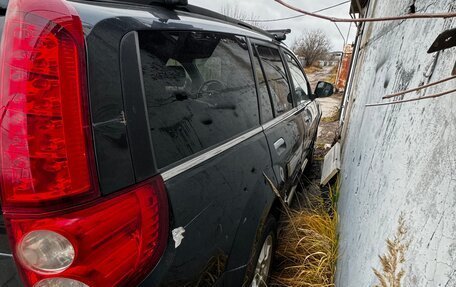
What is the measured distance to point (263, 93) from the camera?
6.98 ft

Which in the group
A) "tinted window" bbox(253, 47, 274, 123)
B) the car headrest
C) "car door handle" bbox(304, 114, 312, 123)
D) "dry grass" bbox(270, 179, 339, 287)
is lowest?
"dry grass" bbox(270, 179, 339, 287)

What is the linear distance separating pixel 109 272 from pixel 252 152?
101cm

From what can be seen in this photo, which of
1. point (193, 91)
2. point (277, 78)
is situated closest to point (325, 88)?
point (277, 78)

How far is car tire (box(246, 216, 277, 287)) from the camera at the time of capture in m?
1.78

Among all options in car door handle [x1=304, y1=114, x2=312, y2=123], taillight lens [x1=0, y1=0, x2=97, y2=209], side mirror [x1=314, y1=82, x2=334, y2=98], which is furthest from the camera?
side mirror [x1=314, y1=82, x2=334, y2=98]

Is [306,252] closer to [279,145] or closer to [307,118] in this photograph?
[279,145]

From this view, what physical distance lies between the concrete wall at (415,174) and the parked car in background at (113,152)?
66 centimetres

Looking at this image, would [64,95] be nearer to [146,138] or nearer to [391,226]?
[146,138]

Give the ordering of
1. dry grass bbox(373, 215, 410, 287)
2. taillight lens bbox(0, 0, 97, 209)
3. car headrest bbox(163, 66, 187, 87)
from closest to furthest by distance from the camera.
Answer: taillight lens bbox(0, 0, 97, 209)
dry grass bbox(373, 215, 410, 287)
car headrest bbox(163, 66, 187, 87)

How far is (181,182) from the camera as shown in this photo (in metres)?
1.06

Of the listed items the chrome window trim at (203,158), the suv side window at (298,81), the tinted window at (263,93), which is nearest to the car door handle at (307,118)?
the suv side window at (298,81)

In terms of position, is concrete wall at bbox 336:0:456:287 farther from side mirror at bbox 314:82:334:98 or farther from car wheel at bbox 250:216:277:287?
side mirror at bbox 314:82:334:98

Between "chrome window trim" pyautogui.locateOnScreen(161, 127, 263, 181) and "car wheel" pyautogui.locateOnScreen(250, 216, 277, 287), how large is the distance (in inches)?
26.0

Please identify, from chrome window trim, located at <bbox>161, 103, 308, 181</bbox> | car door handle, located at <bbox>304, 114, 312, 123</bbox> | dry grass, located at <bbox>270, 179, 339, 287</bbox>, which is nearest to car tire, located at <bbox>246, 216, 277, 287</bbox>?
dry grass, located at <bbox>270, 179, 339, 287</bbox>
